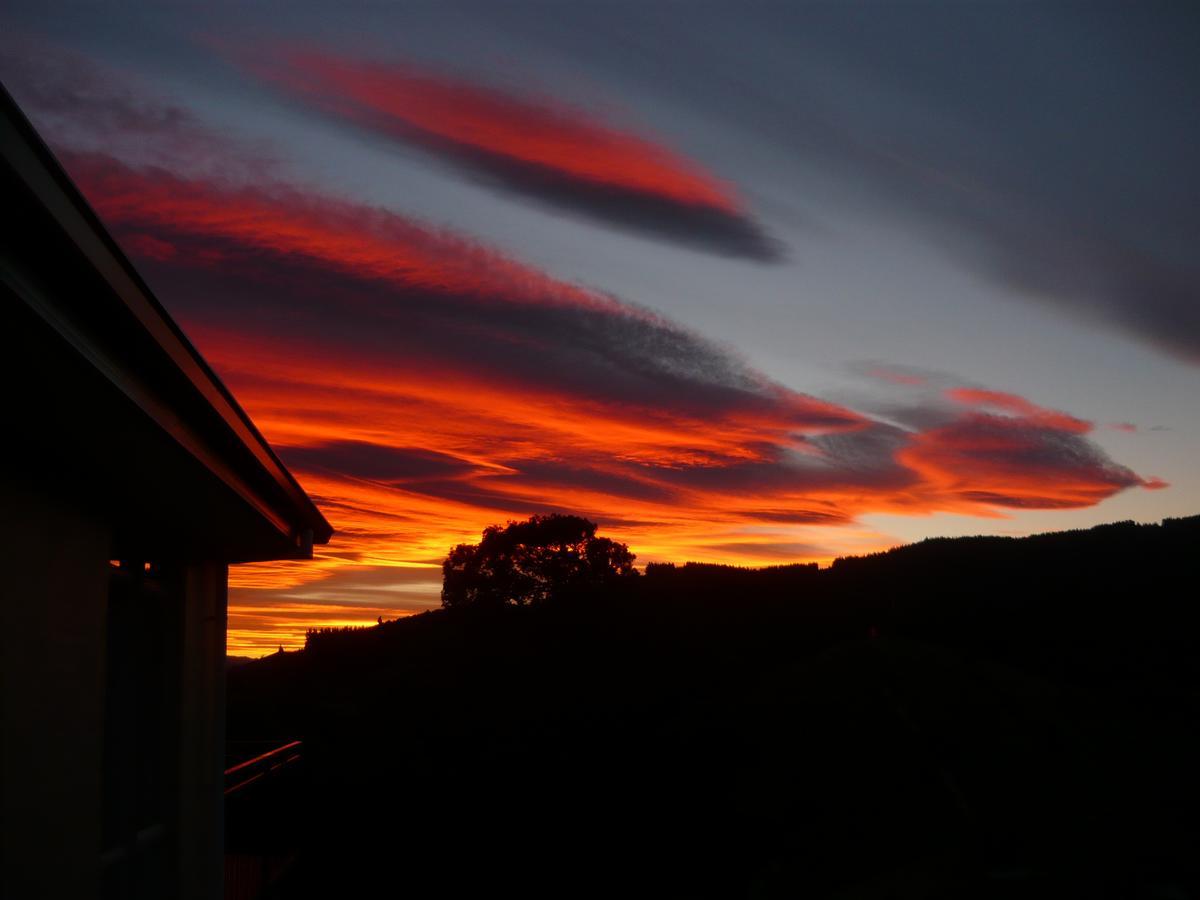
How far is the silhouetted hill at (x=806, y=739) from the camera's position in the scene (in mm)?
18469

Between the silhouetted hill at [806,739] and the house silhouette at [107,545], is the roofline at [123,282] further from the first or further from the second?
the silhouetted hill at [806,739]

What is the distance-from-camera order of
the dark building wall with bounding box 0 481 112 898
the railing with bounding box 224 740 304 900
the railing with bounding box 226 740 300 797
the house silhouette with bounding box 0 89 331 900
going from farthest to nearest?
the railing with bounding box 224 740 304 900
the railing with bounding box 226 740 300 797
the dark building wall with bounding box 0 481 112 898
the house silhouette with bounding box 0 89 331 900

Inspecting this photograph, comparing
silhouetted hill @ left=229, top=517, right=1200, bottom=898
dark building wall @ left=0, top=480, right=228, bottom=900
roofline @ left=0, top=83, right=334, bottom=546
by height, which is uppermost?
roofline @ left=0, top=83, right=334, bottom=546

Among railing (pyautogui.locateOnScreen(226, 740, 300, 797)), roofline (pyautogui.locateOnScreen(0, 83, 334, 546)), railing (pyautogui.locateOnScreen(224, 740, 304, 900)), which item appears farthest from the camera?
railing (pyautogui.locateOnScreen(224, 740, 304, 900))

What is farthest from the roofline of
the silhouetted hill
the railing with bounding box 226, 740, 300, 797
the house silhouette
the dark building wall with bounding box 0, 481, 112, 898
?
the silhouetted hill

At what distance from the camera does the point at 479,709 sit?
4241 centimetres

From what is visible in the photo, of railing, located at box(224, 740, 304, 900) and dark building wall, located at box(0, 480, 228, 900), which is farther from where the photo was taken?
railing, located at box(224, 740, 304, 900)

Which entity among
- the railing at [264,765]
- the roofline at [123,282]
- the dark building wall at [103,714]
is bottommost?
the railing at [264,765]

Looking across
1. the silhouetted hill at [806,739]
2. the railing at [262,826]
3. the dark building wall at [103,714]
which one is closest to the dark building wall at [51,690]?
the dark building wall at [103,714]

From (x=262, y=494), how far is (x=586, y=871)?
19.0m

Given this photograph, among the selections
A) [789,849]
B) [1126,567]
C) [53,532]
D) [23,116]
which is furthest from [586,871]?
[1126,567]

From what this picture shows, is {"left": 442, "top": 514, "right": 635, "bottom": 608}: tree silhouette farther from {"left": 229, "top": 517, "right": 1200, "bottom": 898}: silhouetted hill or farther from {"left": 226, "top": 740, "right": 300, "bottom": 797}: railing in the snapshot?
{"left": 226, "top": 740, "right": 300, "bottom": 797}: railing

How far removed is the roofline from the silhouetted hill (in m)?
13.2

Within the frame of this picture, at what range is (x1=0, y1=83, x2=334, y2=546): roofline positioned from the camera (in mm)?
2455
